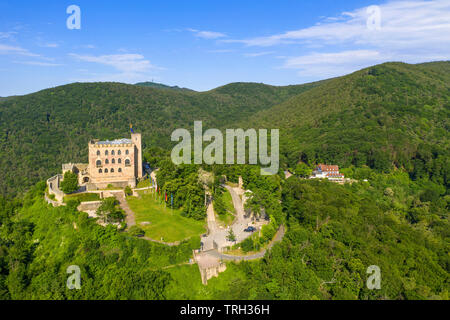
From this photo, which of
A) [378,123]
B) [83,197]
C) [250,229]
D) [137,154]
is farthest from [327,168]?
[83,197]

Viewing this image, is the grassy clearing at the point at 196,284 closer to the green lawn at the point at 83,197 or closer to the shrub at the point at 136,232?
the shrub at the point at 136,232

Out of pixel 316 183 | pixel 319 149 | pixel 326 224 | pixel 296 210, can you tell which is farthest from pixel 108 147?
pixel 319 149

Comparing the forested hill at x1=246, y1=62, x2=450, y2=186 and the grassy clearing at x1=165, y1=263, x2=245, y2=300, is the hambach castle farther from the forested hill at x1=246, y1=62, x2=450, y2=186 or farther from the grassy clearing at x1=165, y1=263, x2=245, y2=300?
the forested hill at x1=246, y1=62, x2=450, y2=186

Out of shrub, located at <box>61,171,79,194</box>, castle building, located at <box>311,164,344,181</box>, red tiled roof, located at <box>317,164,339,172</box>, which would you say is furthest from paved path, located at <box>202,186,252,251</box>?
red tiled roof, located at <box>317,164,339,172</box>

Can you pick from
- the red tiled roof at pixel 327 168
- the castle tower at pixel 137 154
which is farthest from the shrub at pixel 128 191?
the red tiled roof at pixel 327 168

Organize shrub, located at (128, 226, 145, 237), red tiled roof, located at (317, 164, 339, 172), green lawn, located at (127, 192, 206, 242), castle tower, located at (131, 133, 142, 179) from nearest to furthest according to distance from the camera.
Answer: shrub, located at (128, 226, 145, 237)
green lawn, located at (127, 192, 206, 242)
castle tower, located at (131, 133, 142, 179)
red tiled roof, located at (317, 164, 339, 172)
